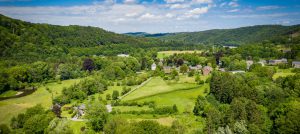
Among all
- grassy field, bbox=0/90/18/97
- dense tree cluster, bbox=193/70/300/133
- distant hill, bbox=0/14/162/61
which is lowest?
grassy field, bbox=0/90/18/97

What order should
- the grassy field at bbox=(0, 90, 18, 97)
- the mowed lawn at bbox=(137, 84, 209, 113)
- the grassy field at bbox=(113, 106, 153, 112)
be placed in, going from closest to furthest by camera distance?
the grassy field at bbox=(113, 106, 153, 112) → the mowed lawn at bbox=(137, 84, 209, 113) → the grassy field at bbox=(0, 90, 18, 97)

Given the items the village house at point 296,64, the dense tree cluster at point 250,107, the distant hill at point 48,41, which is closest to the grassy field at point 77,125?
the dense tree cluster at point 250,107

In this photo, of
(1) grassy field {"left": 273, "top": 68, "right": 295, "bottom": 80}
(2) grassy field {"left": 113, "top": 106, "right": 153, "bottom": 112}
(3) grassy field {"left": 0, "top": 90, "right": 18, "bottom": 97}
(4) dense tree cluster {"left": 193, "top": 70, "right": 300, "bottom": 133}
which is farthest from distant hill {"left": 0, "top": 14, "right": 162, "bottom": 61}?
(1) grassy field {"left": 273, "top": 68, "right": 295, "bottom": 80}

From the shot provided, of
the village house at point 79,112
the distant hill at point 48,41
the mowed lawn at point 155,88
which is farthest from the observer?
the distant hill at point 48,41

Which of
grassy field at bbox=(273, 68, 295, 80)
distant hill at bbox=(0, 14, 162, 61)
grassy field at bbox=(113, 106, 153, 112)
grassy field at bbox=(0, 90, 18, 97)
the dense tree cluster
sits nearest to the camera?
the dense tree cluster

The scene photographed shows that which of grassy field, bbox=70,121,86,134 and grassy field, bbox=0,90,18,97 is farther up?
grassy field, bbox=0,90,18,97

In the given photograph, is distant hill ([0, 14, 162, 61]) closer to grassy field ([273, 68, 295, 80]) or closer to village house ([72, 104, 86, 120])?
village house ([72, 104, 86, 120])

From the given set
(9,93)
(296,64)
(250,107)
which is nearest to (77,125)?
(250,107)

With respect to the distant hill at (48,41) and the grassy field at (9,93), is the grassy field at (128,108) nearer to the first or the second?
the grassy field at (9,93)
